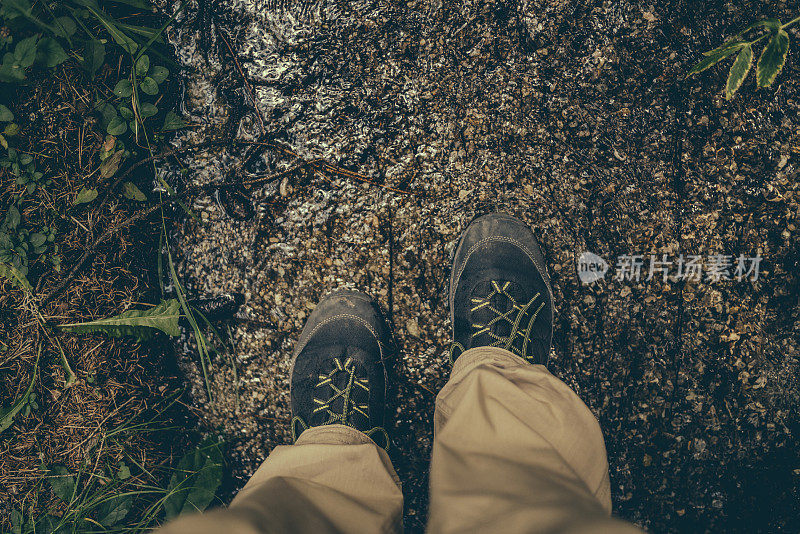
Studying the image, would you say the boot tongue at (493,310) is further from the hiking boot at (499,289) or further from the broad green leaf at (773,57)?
the broad green leaf at (773,57)

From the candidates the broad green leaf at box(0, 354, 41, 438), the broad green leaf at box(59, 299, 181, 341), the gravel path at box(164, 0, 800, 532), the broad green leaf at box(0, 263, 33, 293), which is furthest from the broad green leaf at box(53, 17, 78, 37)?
the broad green leaf at box(0, 354, 41, 438)

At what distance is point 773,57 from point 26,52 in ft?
7.74

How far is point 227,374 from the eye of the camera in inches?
64.4

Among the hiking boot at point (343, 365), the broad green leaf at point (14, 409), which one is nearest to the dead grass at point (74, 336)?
the broad green leaf at point (14, 409)

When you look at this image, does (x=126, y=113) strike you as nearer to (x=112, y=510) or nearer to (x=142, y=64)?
(x=142, y=64)

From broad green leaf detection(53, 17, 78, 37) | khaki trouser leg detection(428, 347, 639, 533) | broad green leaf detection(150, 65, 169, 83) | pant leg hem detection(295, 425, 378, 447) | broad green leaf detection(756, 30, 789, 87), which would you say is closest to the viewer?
khaki trouser leg detection(428, 347, 639, 533)

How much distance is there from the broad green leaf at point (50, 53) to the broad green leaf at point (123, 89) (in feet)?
0.61

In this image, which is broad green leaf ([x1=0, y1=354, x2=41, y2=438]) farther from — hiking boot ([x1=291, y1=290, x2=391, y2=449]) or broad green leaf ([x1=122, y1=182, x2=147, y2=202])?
hiking boot ([x1=291, y1=290, x2=391, y2=449])

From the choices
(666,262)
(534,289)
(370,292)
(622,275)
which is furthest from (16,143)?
(666,262)

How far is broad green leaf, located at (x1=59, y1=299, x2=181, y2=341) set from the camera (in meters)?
1.55

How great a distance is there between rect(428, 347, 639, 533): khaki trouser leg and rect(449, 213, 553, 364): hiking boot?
0.24 meters

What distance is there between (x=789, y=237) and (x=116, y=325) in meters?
2.62

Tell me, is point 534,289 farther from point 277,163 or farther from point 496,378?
point 277,163

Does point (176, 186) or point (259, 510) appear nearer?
point (259, 510)
